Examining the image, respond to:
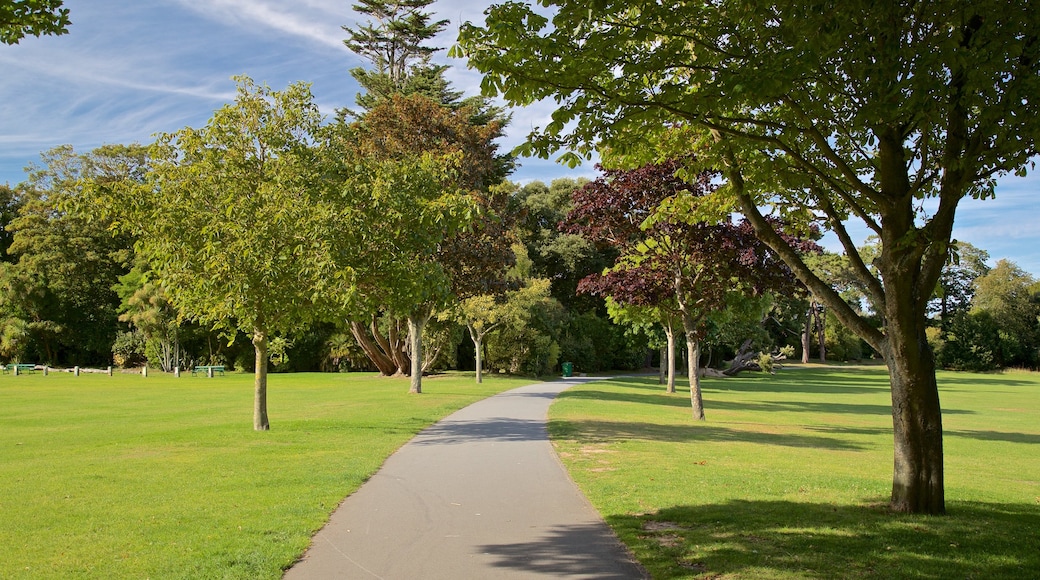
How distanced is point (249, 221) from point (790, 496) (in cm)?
1077

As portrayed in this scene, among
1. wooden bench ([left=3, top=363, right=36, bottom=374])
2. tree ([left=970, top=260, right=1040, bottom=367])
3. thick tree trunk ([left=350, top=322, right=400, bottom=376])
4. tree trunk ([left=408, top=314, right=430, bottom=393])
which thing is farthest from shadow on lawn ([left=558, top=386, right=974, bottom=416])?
tree ([left=970, top=260, right=1040, bottom=367])

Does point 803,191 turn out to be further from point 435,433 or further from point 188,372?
point 188,372

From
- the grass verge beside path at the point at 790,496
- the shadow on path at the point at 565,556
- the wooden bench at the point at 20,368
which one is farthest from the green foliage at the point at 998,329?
the wooden bench at the point at 20,368

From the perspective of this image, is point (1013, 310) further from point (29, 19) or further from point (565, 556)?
point (29, 19)

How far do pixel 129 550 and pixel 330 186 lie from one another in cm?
927

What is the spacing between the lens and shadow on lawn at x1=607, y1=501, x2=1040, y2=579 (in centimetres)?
535

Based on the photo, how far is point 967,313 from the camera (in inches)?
2768

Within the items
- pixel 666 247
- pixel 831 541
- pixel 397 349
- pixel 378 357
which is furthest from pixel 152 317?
pixel 831 541

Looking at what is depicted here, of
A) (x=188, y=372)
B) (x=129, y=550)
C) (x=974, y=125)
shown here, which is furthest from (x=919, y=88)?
(x=188, y=372)

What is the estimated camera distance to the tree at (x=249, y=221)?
1317 centimetres

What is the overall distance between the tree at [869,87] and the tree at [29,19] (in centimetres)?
364

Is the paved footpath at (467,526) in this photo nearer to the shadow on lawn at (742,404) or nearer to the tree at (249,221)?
the tree at (249,221)

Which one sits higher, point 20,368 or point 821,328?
point 821,328

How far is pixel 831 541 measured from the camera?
6180 mm
